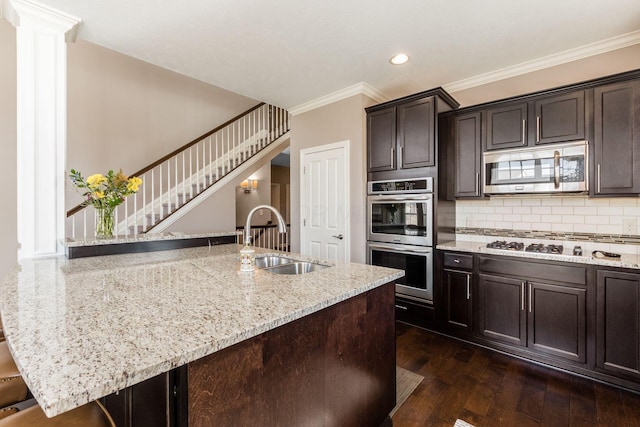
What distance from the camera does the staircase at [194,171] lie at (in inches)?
171

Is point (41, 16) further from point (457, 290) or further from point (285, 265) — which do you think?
point (457, 290)

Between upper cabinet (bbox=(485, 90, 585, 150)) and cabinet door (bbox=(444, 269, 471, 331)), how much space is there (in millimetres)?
1252

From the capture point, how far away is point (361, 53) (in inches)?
108

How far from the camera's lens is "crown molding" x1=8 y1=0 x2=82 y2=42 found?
6.79 feet

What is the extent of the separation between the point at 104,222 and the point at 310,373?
2.11 metres

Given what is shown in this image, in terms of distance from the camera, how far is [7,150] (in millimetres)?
3613

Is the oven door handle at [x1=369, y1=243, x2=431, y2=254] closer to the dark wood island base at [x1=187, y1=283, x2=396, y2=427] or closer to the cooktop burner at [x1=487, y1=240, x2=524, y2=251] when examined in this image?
the cooktop burner at [x1=487, y1=240, x2=524, y2=251]

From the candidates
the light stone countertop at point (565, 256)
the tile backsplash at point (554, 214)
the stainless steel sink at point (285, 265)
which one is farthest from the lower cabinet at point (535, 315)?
the stainless steel sink at point (285, 265)

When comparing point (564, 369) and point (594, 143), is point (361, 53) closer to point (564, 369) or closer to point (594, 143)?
point (594, 143)

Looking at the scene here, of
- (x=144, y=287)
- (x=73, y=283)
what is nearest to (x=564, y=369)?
(x=144, y=287)

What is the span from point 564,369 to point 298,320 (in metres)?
2.40

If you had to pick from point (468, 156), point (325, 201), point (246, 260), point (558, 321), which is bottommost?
point (558, 321)

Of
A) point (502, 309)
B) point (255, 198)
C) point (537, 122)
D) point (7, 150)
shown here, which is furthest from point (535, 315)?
point (255, 198)

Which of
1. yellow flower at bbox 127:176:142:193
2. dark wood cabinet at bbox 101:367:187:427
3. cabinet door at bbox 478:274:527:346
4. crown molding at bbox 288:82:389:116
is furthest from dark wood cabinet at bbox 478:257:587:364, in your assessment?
yellow flower at bbox 127:176:142:193
